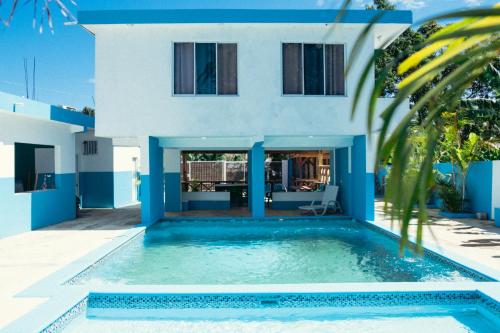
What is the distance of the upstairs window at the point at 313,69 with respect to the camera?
44.9 feet

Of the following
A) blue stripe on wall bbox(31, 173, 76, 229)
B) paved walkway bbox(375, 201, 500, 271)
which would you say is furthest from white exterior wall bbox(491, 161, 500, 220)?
blue stripe on wall bbox(31, 173, 76, 229)

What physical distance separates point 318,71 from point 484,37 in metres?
12.6

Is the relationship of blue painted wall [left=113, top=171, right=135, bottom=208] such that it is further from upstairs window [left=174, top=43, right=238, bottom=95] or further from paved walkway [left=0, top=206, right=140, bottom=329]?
upstairs window [left=174, top=43, right=238, bottom=95]

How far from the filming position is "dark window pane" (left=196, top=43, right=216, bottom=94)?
13484mm

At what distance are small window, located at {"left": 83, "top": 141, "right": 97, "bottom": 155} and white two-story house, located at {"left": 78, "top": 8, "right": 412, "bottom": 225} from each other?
21.8 feet

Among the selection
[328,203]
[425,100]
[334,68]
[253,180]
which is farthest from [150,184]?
[425,100]

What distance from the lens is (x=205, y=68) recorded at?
44.5 ft

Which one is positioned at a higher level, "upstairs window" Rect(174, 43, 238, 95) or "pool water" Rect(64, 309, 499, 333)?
"upstairs window" Rect(174, 43, 238, 95)

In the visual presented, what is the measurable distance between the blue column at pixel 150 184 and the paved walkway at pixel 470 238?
6901 mm

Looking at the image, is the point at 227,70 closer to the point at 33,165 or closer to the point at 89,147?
the point at 89,147

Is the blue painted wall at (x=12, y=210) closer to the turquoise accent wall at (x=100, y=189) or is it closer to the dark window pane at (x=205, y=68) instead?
the dark window pane at (x=205, y=68)

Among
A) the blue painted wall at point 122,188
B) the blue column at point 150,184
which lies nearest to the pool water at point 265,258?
the blue column at point 150,184

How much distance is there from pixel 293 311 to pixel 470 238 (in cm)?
657


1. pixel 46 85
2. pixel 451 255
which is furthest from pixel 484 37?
pixel 46 85
